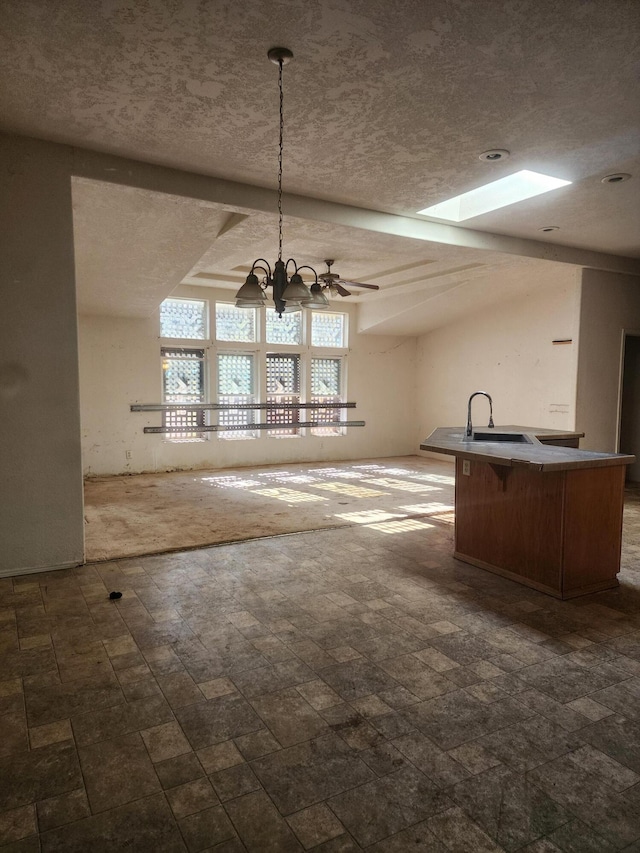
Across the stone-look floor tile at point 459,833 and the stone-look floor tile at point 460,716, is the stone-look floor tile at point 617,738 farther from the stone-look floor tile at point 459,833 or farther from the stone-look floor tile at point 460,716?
the stone-look floor tile at point 459,833

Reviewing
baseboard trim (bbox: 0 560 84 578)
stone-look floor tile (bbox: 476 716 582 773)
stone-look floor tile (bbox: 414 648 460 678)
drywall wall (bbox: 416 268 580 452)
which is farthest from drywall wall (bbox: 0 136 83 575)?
drywall wall (bbox: 416 268 580 452)

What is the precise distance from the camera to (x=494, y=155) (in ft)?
12.6

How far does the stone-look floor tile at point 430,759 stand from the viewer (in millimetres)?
1881

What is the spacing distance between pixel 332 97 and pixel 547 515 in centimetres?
286

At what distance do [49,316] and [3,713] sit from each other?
2537 mm

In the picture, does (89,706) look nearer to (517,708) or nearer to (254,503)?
(517,708)

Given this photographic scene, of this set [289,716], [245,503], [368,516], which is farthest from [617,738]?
[245,503]

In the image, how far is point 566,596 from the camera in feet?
11.4

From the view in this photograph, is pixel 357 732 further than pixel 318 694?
No

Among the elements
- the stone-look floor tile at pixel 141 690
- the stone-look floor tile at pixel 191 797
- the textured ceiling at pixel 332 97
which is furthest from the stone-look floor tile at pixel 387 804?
the textured ceiling at pixel 332 97

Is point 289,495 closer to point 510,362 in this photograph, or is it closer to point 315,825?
point 510,362

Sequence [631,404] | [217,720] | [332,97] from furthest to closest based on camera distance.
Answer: [631,404], [332,97], [217,720]

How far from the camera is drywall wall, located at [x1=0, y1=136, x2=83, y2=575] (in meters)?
3.63

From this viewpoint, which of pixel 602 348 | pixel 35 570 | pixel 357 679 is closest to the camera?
pixel 357 679
